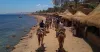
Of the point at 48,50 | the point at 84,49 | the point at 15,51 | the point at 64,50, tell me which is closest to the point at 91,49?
the point at 84,49

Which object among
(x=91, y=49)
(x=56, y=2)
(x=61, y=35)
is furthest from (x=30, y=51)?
(x=56, y=2)

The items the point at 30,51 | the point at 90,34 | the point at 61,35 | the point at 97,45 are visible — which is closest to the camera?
the point at 61,35

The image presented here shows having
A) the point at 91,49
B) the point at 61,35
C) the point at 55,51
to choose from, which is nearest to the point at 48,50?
the point at 55,51

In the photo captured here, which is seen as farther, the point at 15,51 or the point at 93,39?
the point at 15,51

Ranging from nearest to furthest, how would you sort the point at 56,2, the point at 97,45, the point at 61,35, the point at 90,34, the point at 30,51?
the point at 61,35 → the point at 97,45 → the point at 30,51 → the point at 90,34 → the point at 56,2

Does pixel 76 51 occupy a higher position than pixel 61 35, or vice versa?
pixel 61 35

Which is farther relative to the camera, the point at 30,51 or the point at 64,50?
the point at 30,51

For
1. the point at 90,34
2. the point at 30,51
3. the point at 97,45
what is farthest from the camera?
the point at 90,34

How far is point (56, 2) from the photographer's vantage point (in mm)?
119375

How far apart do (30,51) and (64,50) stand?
2.64 m

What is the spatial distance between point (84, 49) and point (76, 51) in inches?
26.9

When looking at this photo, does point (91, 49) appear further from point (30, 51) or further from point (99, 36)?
point (30, 51)

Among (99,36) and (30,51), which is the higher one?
(99,36)

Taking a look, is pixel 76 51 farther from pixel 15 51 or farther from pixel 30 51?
pixel 15 51
